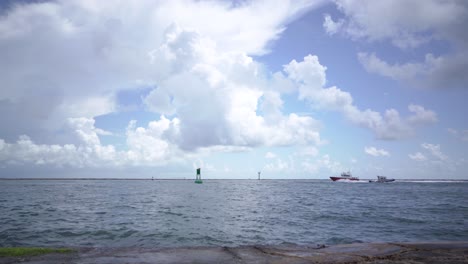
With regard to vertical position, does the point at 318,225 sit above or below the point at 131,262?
below

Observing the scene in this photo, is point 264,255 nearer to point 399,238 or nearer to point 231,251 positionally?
point 231,251

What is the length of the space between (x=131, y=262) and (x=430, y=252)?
32.9ft

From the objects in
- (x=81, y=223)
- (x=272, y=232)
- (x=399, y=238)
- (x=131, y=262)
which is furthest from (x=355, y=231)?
(x=81, y=223)

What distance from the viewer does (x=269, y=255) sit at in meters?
10.5

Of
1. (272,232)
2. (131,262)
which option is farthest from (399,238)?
(131,262)

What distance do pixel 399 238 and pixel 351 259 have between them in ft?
43.8

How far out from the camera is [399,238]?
2050 cm

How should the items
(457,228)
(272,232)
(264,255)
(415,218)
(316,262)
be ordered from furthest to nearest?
(415,218)
(457,228)
(272,232)
(264,255)
(316,262)

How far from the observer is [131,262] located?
9.35m

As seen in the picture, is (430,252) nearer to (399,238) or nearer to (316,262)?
(316,262)

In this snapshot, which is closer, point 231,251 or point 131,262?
point 131,262

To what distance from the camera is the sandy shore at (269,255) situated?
376 inches

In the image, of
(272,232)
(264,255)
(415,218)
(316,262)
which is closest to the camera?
(316,262)

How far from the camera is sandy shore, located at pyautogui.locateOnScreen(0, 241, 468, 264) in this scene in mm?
9562
